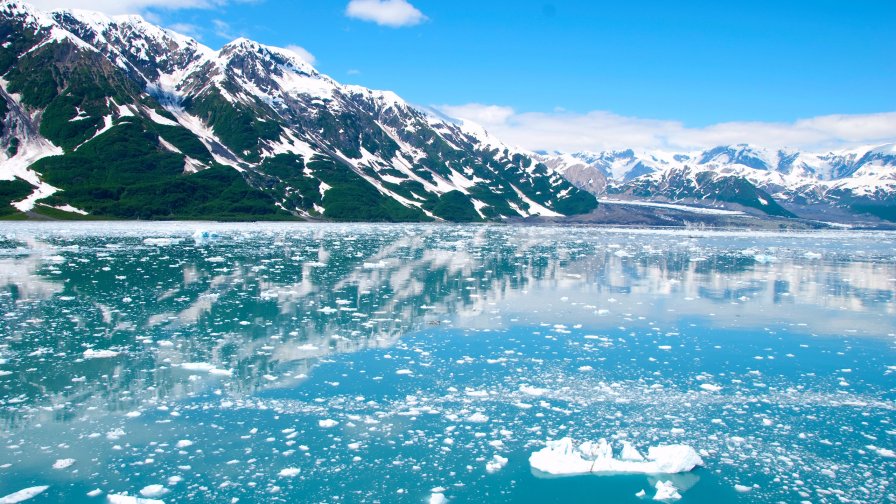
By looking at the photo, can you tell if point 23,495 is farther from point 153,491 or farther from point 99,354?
point 99,354

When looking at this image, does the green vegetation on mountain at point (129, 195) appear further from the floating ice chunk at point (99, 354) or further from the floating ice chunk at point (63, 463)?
the floating ice chunk at point (63, 463)

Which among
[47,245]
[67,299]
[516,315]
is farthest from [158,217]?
[516,315]

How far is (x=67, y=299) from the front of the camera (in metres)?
29.6

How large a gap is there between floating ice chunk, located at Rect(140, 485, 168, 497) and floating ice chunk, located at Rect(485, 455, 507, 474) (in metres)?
6.08

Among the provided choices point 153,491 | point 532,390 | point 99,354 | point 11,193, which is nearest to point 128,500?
point 153,491

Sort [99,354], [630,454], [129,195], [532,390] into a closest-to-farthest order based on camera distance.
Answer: [630,454], [532,390], [99,354], [129,195]

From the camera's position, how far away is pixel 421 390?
17047 millimetres

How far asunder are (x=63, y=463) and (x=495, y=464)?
337 inches

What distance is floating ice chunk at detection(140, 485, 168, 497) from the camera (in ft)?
35.6

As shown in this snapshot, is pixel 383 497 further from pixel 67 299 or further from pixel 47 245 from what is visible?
pixel 47 245

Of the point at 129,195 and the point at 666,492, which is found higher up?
the point at 129,195

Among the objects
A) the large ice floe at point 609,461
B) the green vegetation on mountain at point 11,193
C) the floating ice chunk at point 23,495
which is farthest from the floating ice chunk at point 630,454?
the green vegetation on mountain at point 11,193

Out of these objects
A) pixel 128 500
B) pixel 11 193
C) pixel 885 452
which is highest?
pixel 11 193

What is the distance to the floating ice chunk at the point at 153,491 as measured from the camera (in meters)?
10.8
